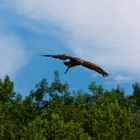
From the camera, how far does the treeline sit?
8412cm

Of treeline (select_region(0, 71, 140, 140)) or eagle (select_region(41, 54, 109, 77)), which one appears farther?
treeline (select_region(0, 71, 140, 140))

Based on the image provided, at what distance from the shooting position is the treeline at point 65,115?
84125 mm

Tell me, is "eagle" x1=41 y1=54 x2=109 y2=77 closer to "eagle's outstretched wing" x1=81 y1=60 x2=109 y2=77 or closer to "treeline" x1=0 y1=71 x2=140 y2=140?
"eagle's outstretched wing" x1=81 y1=60 x2=109 y2=77

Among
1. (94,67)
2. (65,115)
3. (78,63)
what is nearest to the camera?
(94,67)

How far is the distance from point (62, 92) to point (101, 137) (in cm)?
2123

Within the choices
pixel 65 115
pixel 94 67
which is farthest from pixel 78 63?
pixel 65 115

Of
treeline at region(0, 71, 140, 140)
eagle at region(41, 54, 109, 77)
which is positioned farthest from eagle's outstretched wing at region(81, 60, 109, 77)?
treeline at region(0, 71, 140, 140)

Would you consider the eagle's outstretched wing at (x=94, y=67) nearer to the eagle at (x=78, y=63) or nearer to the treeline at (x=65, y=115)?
the eagle at (x=78, y=63)

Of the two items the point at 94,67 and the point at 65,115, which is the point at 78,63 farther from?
the point at 65,115

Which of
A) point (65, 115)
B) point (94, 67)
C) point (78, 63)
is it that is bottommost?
point (94, 67)

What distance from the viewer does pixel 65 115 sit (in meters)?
98.5

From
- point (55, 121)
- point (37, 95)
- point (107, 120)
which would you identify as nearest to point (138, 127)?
point (107, 120)

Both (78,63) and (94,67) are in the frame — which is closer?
(94,67)

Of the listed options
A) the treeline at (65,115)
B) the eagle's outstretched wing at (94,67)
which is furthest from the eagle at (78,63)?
the treeline at (65,115)
